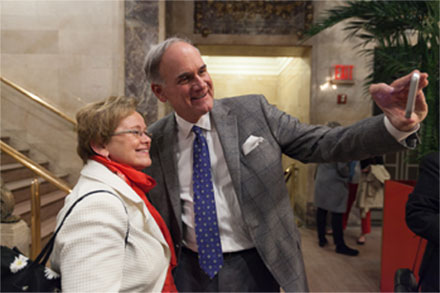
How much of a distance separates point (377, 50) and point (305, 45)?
8.58 feet

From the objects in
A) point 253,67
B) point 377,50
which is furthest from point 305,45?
point 377,50

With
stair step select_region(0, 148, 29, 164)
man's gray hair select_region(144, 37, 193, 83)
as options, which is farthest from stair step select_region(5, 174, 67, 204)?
man's gray hair select_region(144, 37, 193, 83)

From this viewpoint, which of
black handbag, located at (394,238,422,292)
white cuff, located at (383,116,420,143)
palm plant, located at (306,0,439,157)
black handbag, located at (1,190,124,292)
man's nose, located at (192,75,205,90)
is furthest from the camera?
palm plant, located at (306,0,439,157)

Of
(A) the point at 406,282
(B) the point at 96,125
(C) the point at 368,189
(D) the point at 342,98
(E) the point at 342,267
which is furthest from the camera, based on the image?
(D) the point at 342,98

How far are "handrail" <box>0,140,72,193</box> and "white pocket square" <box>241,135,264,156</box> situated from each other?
1162mm

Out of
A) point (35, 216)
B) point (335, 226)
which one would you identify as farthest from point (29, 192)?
point (335, 226)

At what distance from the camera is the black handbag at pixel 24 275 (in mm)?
878

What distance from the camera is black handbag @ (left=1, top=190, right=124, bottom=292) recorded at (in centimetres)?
88

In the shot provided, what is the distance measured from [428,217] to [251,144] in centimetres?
92

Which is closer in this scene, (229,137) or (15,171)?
(229,137)

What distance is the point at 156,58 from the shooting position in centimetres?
139

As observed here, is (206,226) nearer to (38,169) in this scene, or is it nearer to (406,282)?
(406,282)

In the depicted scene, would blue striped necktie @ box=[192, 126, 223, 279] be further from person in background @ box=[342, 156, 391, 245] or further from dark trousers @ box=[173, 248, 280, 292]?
person in background @ box=[342, 156, 391, 245]

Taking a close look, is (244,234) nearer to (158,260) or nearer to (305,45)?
(158,260)
